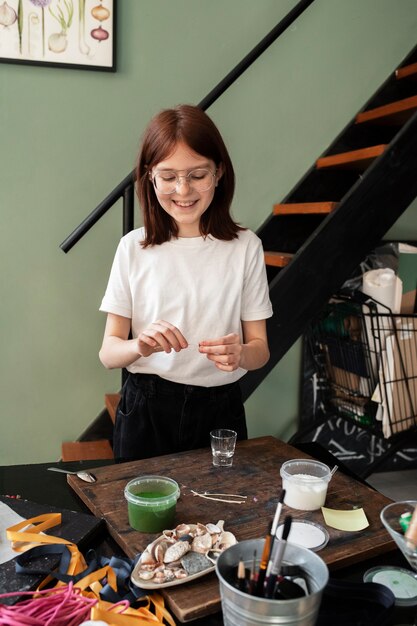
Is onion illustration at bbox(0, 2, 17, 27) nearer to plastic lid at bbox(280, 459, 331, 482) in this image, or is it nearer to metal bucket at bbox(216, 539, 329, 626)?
plastic lid at bbox(280, 459, 331, 482)

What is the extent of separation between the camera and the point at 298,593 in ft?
2.61

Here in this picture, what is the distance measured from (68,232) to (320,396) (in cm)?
169

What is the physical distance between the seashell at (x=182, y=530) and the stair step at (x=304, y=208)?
70.9 inches

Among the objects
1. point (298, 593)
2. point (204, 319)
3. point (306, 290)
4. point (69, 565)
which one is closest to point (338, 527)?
point (298, 593)

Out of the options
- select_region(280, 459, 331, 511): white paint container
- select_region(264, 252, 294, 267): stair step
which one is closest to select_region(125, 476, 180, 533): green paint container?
select_region(280, 459, 331, 511): white paint container

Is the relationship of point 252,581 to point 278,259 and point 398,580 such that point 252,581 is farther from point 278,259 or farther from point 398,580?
point 278,259

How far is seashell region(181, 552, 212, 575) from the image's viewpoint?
3.22 feet

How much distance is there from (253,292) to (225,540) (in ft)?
2.74

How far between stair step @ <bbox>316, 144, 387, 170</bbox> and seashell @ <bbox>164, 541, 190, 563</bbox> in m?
2.03

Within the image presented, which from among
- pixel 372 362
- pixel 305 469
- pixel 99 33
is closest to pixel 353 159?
pixel 372 362

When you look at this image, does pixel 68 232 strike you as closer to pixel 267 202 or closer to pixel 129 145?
pixel 129 145

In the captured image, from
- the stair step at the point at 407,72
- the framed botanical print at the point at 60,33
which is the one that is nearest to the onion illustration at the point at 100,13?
the framed botanical print at the point at 60,33

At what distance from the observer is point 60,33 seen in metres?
2.84

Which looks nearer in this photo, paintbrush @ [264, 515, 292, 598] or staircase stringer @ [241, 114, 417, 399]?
paintbrush @ [264, 515, 292, 598]
